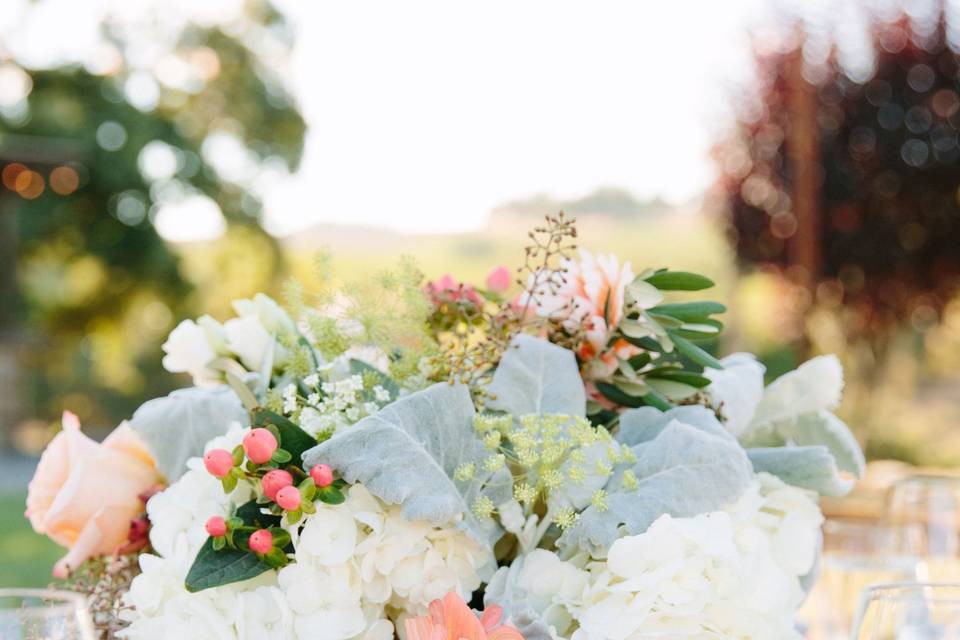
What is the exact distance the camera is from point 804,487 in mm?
1077

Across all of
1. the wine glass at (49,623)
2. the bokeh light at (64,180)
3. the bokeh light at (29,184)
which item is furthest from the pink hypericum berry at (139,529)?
the bokeh light at (29,184)

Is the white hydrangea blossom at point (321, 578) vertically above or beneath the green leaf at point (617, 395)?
beneath

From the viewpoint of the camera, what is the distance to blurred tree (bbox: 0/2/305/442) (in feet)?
33.8

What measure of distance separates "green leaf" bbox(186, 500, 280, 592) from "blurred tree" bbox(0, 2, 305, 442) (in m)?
10.0

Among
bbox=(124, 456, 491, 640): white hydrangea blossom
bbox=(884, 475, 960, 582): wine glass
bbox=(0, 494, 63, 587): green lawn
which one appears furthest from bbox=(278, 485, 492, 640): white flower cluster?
bbox=(0, 494, 63, 587): green lawn

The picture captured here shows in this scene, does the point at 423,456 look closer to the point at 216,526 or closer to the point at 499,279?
the point at 216,526

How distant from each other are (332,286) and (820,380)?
0.51 m

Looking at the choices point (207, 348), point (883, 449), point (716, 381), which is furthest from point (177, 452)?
point (883, 449)

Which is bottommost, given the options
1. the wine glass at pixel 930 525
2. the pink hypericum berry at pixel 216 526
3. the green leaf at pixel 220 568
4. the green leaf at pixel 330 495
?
the wine glass at pixel 930 525

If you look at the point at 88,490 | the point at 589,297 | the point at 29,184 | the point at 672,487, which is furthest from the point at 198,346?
the point at 29,184

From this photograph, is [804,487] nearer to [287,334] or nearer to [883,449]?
[287,334]

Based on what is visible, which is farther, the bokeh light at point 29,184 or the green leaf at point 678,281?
the bokeh light at point 29,184

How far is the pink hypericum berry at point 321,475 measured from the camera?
833 millimetres

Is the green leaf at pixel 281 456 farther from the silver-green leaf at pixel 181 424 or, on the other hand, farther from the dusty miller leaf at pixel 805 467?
the dusty miller leaf at pixel 805 467
